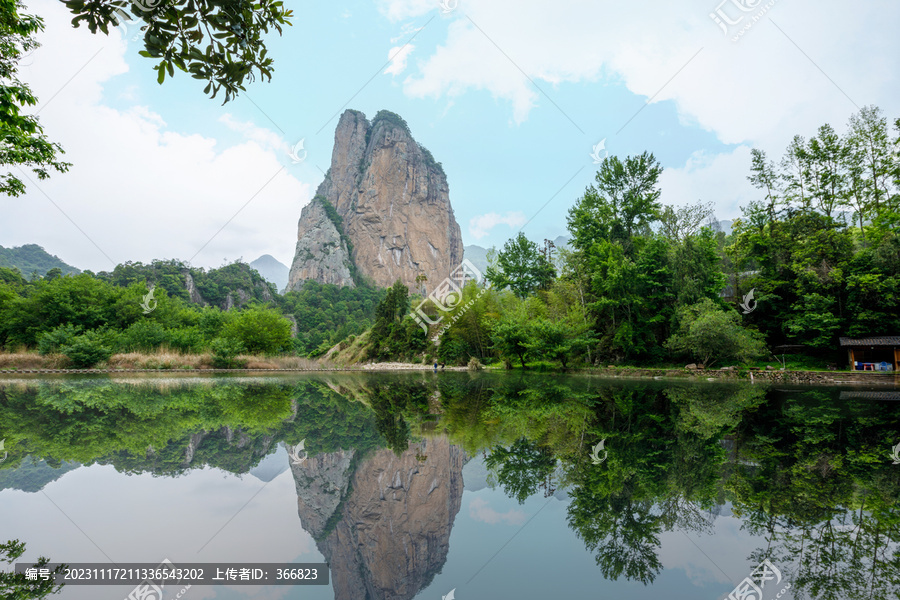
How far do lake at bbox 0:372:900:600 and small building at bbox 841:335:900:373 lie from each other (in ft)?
52.4

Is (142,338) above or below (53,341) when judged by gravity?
above

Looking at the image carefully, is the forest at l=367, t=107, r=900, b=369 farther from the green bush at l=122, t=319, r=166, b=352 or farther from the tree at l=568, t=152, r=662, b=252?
the green bush at l=122, t=319, r=166, b=352

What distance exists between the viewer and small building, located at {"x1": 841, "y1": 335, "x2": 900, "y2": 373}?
16.9m

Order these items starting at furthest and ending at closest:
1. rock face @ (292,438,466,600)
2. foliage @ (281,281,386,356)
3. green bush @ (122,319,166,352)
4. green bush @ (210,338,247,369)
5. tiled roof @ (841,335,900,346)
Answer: foliage @ (281,281,386,356)
green bush @ (210,338,247,369)
green bush @ (122,319,166,352)
tiled roof @ (841,335,900,346)
rock face @ (292,438,466,600)

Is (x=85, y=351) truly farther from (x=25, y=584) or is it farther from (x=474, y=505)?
(x=474, y=505)

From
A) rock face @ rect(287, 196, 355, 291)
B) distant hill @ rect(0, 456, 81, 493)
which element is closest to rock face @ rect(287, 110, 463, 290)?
rock face @ rect(287, 196, 355, 291)

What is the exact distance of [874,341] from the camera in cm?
1716

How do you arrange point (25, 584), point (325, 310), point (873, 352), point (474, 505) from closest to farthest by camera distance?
point (25, 584), point (474, 505), point (873, 352), point (325, 310)

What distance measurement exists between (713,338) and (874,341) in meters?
6.51

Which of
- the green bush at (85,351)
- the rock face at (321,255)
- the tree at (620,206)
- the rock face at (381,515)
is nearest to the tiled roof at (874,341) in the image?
the tree at (620,206)

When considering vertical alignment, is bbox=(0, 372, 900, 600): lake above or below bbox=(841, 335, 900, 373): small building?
below

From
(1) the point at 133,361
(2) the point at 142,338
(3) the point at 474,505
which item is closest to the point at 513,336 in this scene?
(1) the point at 133,361

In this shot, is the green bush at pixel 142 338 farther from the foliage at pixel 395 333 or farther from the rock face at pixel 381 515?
the rock face at pixel 381 515

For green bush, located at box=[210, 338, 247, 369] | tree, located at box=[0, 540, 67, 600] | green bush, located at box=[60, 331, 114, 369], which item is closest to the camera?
tree, located at box=[0, 540, 67, 600]
